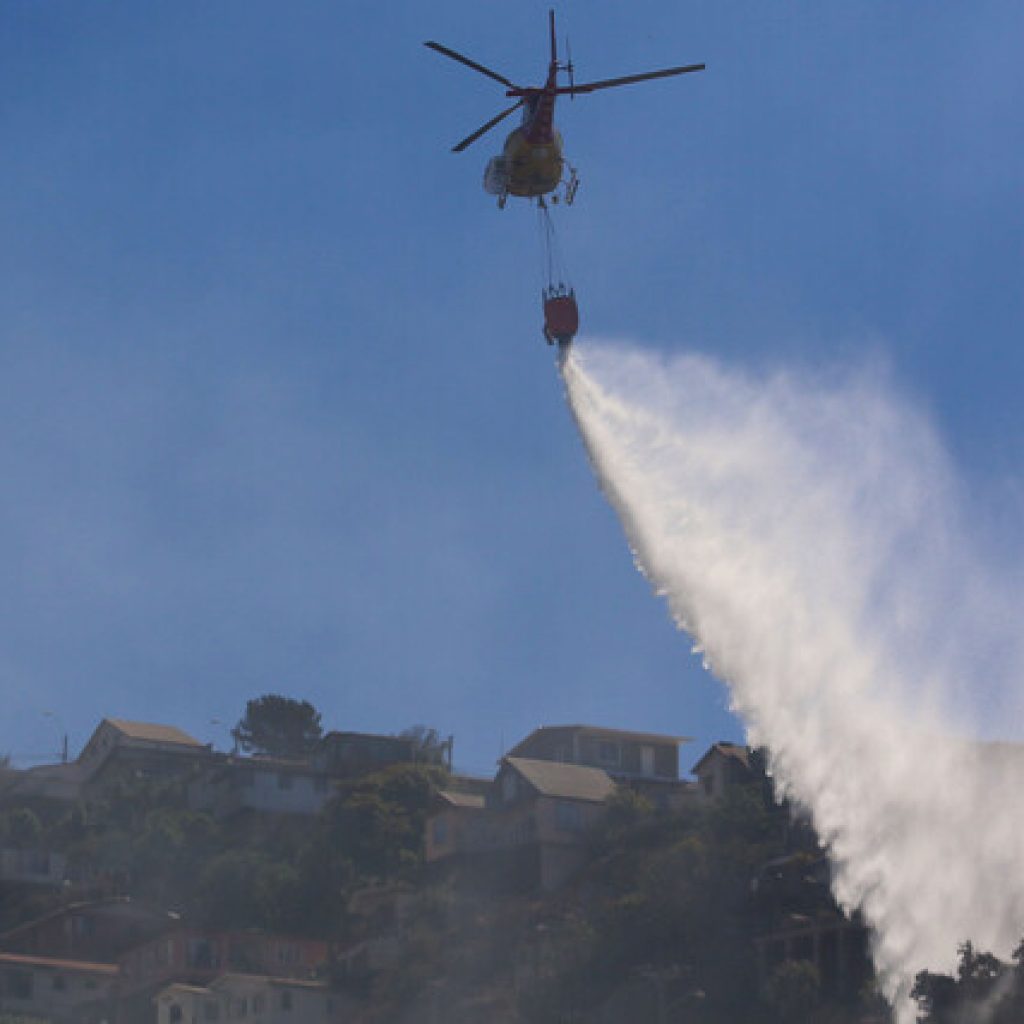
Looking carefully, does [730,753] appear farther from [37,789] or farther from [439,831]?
[37,789]

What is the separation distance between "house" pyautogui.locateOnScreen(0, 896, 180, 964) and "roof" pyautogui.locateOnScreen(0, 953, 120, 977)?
0.88 meters

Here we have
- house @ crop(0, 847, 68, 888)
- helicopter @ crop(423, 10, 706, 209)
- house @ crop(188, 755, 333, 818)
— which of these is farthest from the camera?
house @ crop(188, 755, 333, 818)

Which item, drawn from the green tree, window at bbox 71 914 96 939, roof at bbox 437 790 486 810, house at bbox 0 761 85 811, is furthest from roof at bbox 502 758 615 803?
house at bbox 0 761 85 811

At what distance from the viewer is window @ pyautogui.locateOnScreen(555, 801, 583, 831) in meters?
84.5

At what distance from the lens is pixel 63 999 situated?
81750 mm

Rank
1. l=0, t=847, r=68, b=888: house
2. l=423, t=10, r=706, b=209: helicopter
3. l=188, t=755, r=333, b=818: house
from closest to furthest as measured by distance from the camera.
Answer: l=423, t=10, r=706, b=209: helicopter < l=0, t=847, r=68, b=888: house < l=188, t=755, r=333, b=818: house

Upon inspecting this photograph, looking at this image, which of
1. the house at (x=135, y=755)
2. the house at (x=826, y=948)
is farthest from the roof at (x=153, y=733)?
the house at (x=826, y=948)

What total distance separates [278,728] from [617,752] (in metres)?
37.4

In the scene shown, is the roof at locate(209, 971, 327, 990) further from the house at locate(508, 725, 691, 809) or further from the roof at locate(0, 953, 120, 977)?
the house at locate(508, 725, 691, 809)

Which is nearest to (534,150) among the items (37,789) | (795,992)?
(795,992)

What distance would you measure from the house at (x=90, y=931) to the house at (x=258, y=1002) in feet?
28.8

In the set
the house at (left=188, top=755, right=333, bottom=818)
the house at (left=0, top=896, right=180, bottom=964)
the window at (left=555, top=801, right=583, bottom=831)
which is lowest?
the house at (left=0, top=896, right=180, bottom=964)

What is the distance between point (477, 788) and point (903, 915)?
43.6 m

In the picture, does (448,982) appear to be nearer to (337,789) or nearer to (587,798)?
(587,798)
